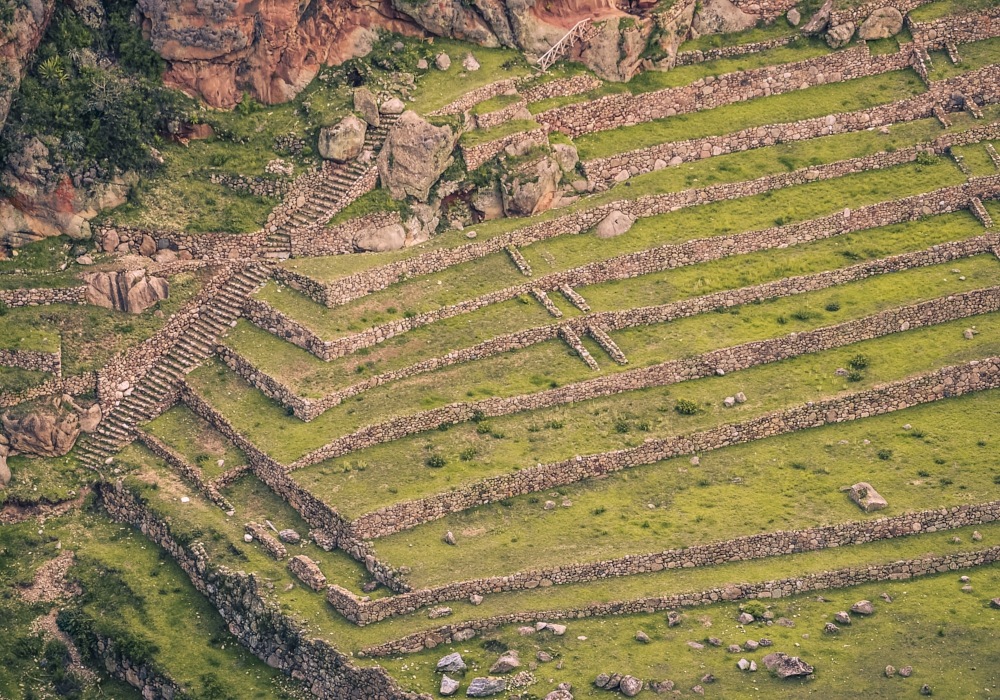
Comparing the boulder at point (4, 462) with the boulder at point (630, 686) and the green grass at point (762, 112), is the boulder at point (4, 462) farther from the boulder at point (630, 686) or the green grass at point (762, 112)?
the green grass at point (762, 112)

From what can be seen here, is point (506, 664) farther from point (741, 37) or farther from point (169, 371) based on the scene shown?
point (741, 37)

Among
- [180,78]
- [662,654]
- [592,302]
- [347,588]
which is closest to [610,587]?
[662,654]

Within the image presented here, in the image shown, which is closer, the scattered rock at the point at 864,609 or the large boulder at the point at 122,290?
the scattered rock at the point at 864,609

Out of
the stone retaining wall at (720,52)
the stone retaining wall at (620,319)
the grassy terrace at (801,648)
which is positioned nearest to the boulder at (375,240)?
the stone retaining wall at (620,319)

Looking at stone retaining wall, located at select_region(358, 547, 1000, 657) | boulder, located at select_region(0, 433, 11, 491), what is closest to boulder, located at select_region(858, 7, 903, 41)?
stone retaining wall, located at select_region(358, 547, 1000, 657)

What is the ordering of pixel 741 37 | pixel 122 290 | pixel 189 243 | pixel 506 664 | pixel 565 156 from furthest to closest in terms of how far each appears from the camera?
pixel 741 37
pixel 565 156
pixel 189 243
pixel 122 290
pixel 506 664

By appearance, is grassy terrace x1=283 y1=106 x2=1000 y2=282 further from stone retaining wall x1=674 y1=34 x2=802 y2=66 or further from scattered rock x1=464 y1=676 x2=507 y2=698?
scattered rock x1=464 y1=676 x2=507 y2=698

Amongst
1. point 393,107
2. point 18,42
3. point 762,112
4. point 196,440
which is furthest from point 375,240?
point 762,112
